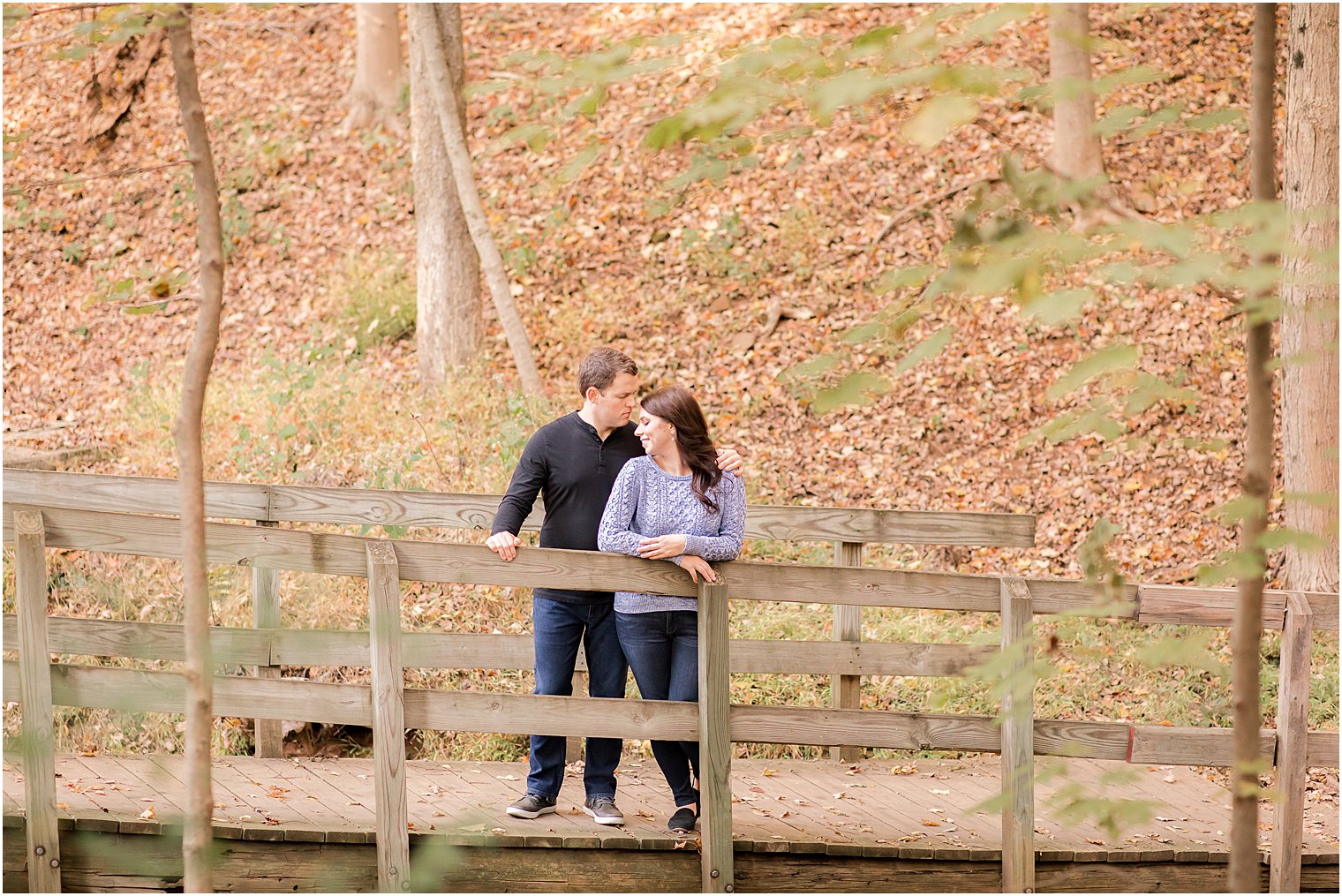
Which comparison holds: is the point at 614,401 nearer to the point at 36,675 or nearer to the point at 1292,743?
the point at 36,675

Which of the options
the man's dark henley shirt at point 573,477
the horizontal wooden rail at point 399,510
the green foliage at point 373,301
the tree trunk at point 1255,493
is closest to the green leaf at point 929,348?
the tree trunk at point 1255,493

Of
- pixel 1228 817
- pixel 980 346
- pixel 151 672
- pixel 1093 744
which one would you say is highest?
pixel 980 346

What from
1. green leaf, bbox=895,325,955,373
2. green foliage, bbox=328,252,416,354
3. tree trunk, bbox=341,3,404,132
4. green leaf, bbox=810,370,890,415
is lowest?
green leaf, bbox=810,370,890,415

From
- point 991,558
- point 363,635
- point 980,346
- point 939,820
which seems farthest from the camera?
point 980,346

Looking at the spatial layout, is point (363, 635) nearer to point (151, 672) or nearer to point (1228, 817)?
point (151, 672)

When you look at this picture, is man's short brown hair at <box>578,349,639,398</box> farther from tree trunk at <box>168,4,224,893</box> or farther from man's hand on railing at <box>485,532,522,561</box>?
tree trunk at <box>168,4,224,893</box>

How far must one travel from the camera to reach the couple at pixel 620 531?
4.84 metres

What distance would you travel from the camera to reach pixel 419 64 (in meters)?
11.9

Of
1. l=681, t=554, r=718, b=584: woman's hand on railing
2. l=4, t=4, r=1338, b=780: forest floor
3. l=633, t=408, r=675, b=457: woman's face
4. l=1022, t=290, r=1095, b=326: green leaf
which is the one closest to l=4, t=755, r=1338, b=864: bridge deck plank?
l=681, t=554, r=718, b=584: woman's hand on railing

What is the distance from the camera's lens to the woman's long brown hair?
15.9 feet

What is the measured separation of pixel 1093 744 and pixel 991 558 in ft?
14.8

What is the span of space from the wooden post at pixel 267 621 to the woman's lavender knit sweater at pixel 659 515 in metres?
1.85

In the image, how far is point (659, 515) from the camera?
4.86m

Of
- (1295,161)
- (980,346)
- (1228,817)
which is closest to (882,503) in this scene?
(980,346)
